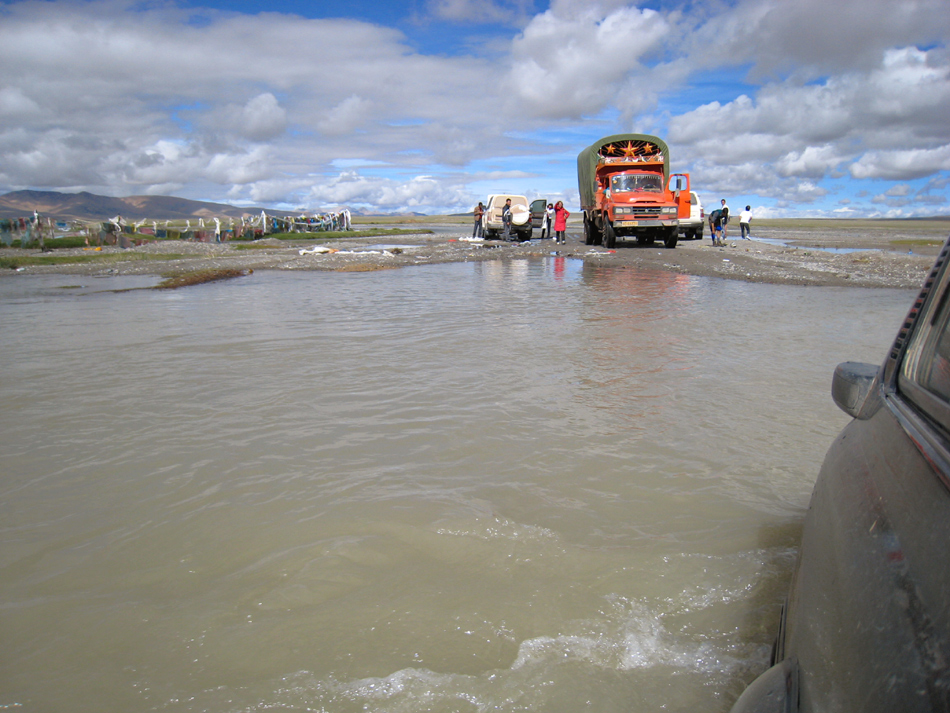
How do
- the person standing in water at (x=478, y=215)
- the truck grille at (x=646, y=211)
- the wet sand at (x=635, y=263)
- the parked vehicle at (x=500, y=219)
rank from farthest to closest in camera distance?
1. the person standing in water at (x=478, y=215)
2. the parked vehicle at (x=500, y=219)
3. the truck grille at (x=646, y=211)
4. the wet sand at (x=635, y=263)

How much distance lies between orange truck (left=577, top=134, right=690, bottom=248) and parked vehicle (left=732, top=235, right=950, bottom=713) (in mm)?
21006

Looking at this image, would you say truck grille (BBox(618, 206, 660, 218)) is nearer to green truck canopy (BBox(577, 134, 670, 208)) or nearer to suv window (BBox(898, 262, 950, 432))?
green truck canopy (BBox(577, 134, 670, 208))

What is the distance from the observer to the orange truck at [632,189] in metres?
21.8

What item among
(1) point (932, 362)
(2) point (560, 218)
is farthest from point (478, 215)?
(1) point (932, 362)

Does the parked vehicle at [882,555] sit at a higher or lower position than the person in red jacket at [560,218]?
lower

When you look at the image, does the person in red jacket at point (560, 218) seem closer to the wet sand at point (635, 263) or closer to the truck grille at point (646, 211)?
the wet sand at point (635, 263)

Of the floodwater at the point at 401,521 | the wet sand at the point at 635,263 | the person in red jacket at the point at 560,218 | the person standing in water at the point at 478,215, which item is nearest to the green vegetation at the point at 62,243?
the wet sand at the point at 635,263

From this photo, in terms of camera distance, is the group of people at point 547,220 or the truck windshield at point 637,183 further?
the group of people at point 547,220

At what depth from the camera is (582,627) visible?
92.2 inches

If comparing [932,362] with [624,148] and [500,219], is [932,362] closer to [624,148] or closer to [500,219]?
[624,148]

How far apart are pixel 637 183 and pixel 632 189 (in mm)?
296

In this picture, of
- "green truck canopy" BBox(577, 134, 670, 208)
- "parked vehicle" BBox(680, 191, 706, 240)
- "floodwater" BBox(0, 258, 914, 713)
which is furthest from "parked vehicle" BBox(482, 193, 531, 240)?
"floodwater" BBox(0, 258, 914, 713)

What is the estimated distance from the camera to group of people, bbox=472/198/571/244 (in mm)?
27797

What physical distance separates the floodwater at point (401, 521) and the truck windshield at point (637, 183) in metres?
16.1
